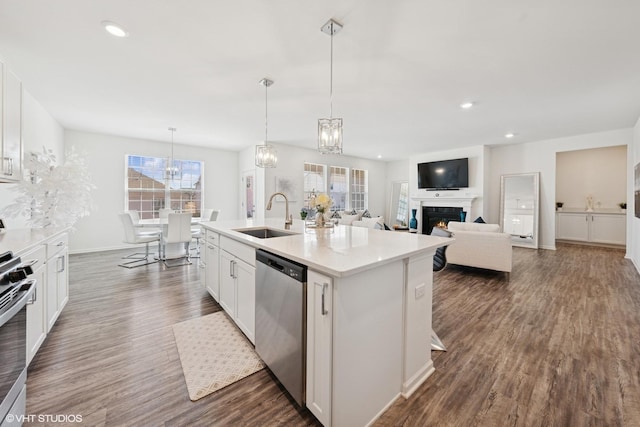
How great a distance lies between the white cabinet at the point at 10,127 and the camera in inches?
79.7

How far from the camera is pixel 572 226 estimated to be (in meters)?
7.06

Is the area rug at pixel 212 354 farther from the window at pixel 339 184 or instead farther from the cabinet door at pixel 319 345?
the window at pixel 339 184

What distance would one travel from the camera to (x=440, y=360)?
2.03 metres

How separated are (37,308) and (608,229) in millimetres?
10437

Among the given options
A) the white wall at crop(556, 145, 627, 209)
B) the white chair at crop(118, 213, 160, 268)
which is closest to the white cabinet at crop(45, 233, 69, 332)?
the white chair at crop(118, 213, 160, 268)

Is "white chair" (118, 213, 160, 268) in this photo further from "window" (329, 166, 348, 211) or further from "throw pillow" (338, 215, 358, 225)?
"window" (329, 166, 348, 211)

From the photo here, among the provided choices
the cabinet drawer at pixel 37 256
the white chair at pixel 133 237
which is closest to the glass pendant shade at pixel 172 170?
the white chair at pixel 133 237

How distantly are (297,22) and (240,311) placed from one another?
2.47 metres

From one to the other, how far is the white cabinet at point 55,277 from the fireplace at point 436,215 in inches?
312

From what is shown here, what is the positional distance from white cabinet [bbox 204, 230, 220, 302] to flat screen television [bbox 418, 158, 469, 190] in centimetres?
660

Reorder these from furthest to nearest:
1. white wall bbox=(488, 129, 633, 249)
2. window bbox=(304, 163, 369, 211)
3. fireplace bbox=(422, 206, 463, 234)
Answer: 1. window bbox=(304, 163, 369, 211)
2. fireplace bbox=(422, 206, 463, 234)
3. white wall bbox=(488, 129, 633, 249)

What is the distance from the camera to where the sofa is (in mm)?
3957

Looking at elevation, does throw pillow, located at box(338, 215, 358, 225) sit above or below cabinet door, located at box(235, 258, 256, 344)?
above

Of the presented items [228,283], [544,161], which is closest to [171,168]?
[228,283]
